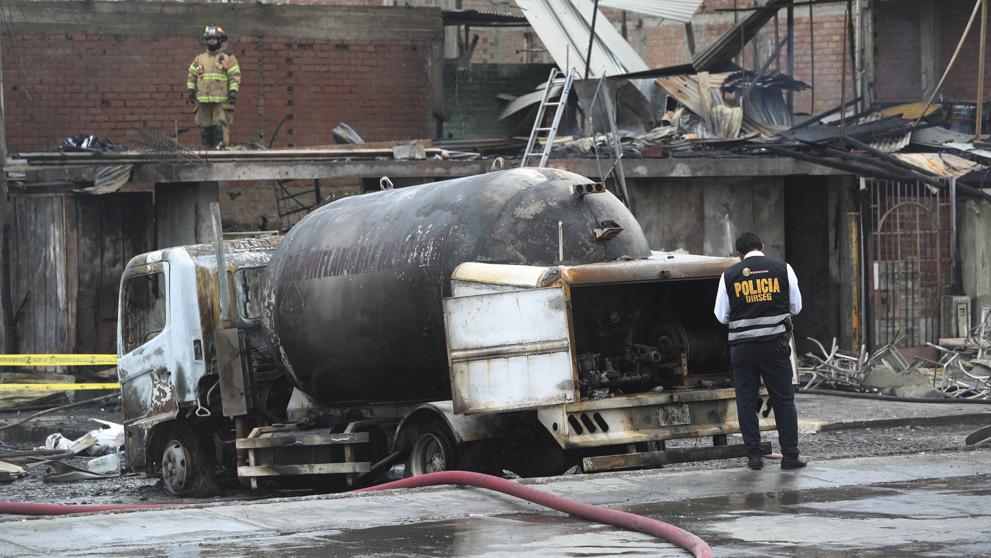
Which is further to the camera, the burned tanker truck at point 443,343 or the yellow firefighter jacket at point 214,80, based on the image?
the yellow firefighter jacket at point 214,80

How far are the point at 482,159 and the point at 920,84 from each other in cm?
1016

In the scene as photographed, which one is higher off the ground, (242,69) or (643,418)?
(242,69)

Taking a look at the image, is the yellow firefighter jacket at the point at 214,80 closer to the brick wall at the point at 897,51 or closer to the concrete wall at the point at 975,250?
the concrete wall at the point at 975,250

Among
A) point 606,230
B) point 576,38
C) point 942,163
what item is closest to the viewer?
point 606,230

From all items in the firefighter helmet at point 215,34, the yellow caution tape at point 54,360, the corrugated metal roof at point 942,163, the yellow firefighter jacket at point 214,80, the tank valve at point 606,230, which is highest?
the firefighter helmet at point 215,34

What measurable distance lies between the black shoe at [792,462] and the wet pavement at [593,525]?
14 cm

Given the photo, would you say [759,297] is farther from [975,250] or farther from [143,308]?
[975,250]

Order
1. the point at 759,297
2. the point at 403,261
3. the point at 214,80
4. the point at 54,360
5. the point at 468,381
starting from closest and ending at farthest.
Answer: the point at 468,381, the point at 759,297, the point at 403,261, the point at 54,360, the point at 214,80

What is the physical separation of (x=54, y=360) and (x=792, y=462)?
1044 cm

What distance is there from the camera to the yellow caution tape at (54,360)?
699 inches

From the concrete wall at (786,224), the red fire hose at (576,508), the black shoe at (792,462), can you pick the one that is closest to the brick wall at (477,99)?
the concrete wall at (786,224)

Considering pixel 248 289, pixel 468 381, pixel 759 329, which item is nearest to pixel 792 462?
pixel 759 329

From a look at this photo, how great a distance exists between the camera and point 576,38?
2197 cm

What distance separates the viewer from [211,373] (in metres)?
12.8
